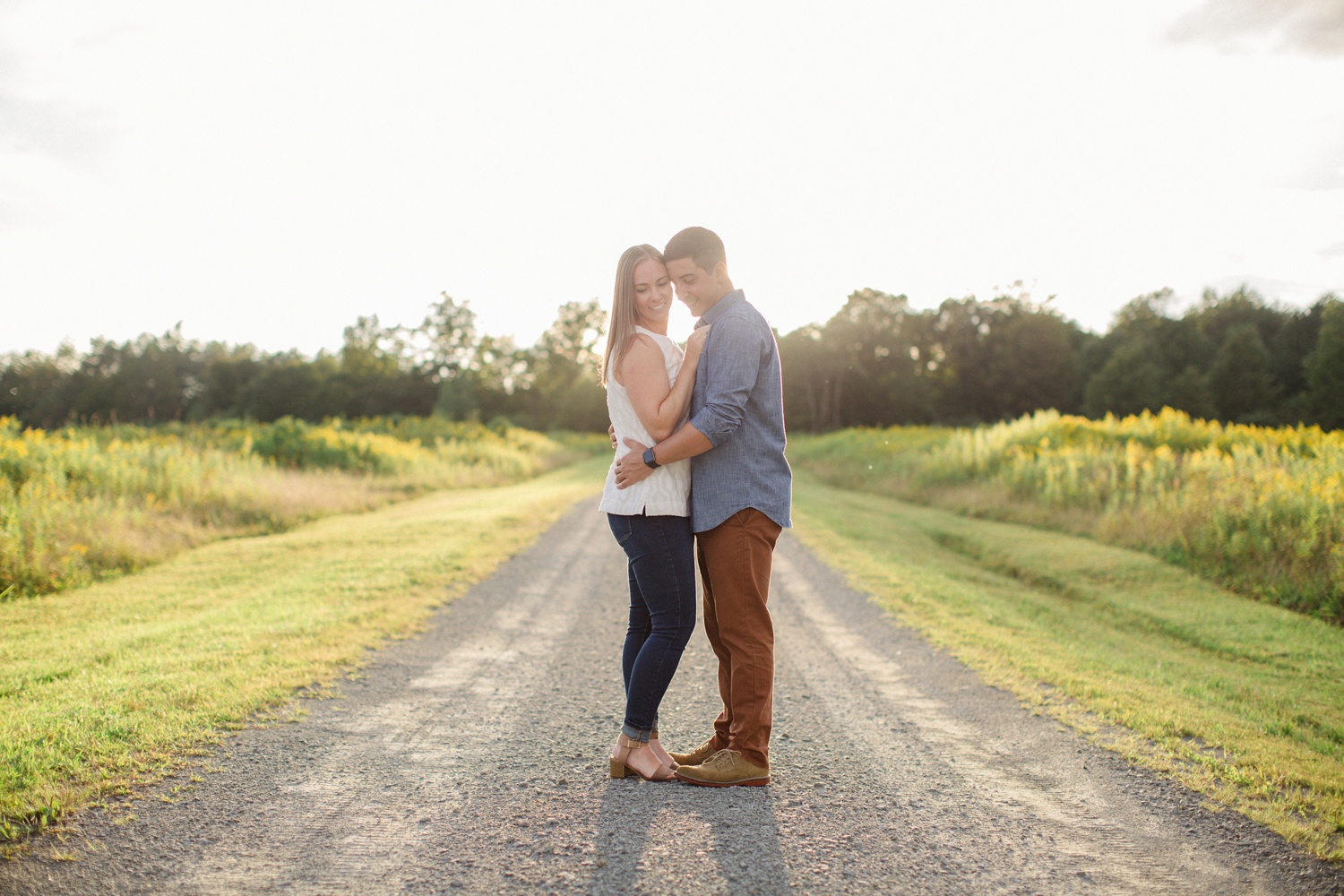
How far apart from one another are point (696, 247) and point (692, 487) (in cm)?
112

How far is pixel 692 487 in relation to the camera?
362cm

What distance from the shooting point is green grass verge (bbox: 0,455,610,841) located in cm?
343

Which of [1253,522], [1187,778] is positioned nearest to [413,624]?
[1187,778]

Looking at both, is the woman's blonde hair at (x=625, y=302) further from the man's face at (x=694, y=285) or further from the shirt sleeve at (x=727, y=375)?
the shirt sleeve at (x=727, y=375)

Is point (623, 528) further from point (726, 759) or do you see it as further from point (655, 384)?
point (726, 759)

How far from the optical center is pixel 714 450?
357 centimetres

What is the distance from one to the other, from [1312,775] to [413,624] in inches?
Result: 245

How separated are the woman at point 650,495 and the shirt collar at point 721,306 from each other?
0.11 m

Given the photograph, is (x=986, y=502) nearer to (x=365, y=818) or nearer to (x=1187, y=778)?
(x=1187, y=778)

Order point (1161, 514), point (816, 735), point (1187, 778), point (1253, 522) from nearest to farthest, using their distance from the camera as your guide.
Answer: point (1187, 778) → point (816, 735) → point (1253, 522) → point (1161, 514)

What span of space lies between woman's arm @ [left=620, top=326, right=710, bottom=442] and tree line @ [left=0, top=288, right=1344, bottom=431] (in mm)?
33793

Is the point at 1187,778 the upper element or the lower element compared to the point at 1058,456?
lower

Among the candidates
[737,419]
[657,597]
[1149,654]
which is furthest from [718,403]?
[1149,654]

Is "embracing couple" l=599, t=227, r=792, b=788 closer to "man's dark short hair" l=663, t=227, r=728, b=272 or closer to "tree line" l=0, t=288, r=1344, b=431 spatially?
"man's dark short hair" l=663, t=227, r=728, b=272
